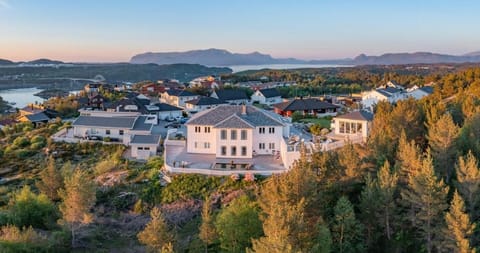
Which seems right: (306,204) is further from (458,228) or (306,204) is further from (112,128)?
(112,128)

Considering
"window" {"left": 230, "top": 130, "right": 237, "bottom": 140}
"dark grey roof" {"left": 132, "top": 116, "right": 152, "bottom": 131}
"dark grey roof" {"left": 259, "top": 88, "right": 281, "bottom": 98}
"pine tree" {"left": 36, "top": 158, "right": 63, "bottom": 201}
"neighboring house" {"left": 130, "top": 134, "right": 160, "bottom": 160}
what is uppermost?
"dark grey roof" {"left": 259, "top": 88, "right": 281, "bottom": 98}

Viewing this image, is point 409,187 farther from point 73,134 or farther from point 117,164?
point 73,134

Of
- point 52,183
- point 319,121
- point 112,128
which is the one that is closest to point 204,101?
point 319,121

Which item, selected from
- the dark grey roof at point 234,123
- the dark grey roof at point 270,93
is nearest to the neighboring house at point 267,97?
the dark grey roof at point 270,93

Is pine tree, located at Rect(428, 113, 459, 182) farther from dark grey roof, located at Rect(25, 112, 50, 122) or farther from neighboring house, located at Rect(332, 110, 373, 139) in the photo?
dark grey roof, located at Rect(25, 112, 50, 122)

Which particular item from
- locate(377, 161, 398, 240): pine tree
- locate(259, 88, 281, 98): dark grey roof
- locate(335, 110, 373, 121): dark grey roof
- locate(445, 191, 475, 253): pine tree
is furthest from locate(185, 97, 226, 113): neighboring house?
locate(445, 191, 475, 253): pine tree
